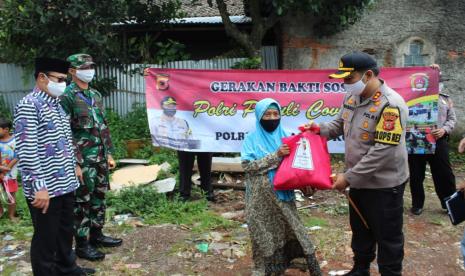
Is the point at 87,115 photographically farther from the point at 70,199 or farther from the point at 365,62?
the point at 365,62

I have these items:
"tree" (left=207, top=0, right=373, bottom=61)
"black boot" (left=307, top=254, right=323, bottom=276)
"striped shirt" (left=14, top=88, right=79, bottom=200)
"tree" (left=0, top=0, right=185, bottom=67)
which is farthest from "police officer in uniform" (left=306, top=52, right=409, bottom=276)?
"tree" (left=0, top=0, right=185, bottom=67)

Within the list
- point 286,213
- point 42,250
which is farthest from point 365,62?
point 42,250

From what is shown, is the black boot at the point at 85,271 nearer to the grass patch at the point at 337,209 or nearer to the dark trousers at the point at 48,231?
the dark trousers at the point at 48,231

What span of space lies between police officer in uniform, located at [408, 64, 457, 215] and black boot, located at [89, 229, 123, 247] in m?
3.57

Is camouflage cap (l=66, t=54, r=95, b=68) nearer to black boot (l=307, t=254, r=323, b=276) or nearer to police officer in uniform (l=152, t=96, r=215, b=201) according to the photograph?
police officer in uniform (l=152, t=96, r=215, b=201)

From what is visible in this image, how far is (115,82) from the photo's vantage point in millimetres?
9203

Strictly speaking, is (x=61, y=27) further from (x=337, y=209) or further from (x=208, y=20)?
(x=337, y=209)

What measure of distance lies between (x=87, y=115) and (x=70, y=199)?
35.1 inches

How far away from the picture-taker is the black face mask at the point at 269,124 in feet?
12.5

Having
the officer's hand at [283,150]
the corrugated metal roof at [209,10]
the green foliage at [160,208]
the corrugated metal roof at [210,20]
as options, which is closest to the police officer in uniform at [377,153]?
the officer's hand at [283,150]

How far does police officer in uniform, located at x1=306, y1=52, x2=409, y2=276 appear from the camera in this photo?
3295 mm

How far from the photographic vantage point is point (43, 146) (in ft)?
11.2

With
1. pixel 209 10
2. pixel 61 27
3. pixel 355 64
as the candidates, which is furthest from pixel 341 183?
pixel 209 10

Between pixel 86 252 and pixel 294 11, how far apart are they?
5.93 m
